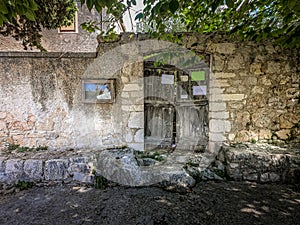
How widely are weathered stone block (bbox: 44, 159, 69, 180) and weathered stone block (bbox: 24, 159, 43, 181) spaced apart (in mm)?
81

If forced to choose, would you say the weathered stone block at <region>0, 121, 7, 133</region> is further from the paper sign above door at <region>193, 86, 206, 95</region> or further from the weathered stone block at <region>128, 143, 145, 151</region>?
the paper sign above door at <region>193, 86, 206, 95</region>

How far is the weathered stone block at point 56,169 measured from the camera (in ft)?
8.46

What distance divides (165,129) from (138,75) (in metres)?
1.18

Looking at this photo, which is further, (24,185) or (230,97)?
(230,97)

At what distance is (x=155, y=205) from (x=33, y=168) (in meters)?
1.81

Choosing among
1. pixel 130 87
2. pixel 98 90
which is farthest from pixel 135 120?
pixel 98 90

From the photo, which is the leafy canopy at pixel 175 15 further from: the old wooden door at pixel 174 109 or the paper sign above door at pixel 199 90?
the paper sign above door at pixel 199 90

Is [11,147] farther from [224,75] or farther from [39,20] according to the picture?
[224,75]

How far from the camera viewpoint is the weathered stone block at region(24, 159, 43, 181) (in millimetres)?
2551

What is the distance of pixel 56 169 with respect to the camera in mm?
2594

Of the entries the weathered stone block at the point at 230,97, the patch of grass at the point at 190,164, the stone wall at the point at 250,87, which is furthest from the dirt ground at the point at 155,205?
the weathered stone block at the point at 230,97

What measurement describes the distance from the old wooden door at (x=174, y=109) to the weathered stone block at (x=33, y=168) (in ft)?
5.73

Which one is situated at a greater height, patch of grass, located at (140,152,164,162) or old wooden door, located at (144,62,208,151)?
old wooden door, located at (144,62,208,151)

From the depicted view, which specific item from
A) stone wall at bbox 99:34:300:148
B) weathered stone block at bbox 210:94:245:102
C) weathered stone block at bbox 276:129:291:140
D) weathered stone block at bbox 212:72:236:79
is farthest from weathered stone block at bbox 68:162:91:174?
weathered stone block at bbox 276:129:291:140
